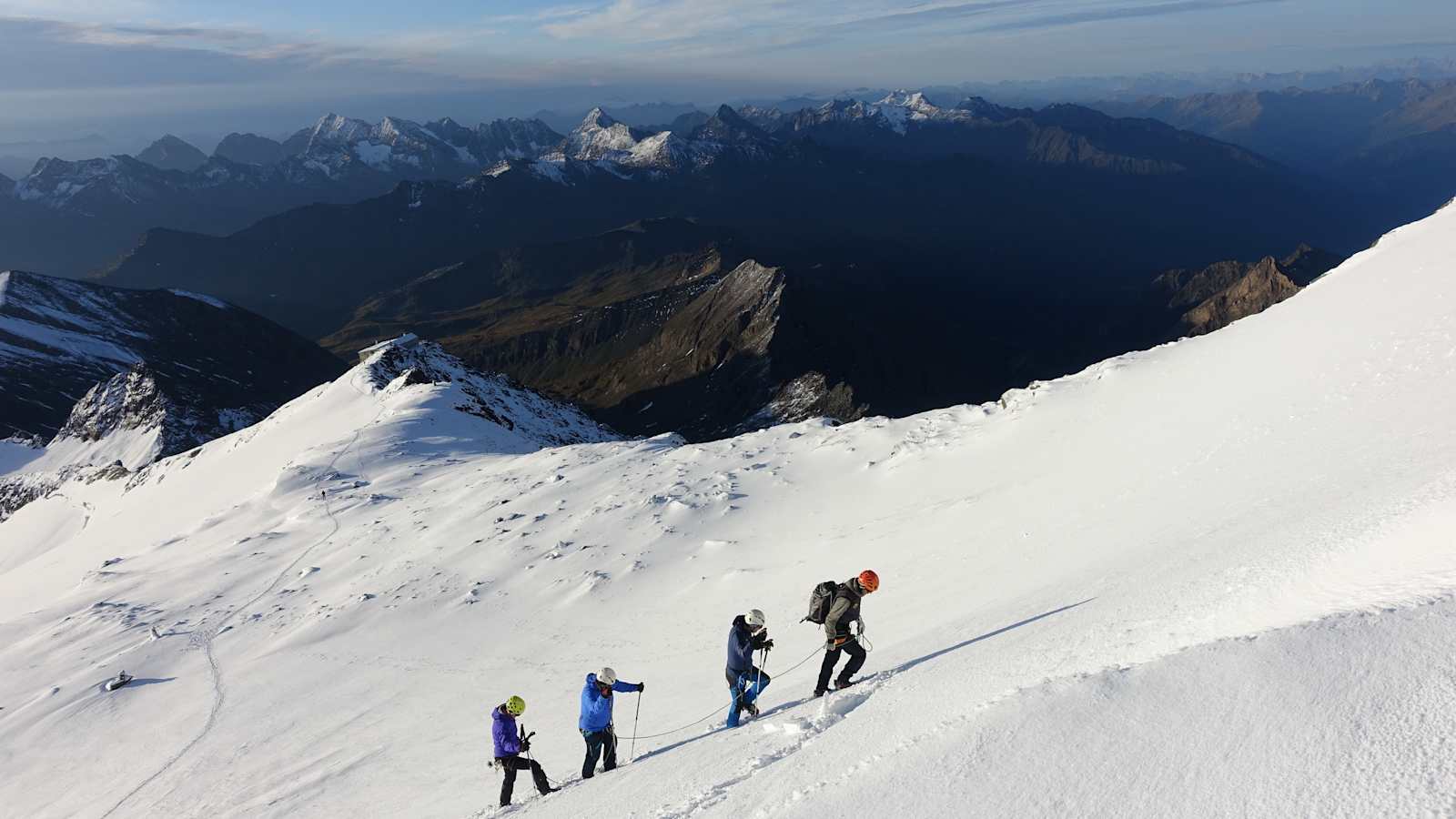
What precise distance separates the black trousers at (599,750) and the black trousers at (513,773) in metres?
0.68

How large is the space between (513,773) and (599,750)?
5.21 feet

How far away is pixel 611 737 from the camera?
1293 centimetres

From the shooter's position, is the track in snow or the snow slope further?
the track in snow

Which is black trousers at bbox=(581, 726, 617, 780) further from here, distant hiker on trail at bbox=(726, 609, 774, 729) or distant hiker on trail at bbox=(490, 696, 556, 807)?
distant hiker on trail at bbox=(726, 609, 774, 729)

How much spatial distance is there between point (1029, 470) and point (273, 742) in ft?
71.9

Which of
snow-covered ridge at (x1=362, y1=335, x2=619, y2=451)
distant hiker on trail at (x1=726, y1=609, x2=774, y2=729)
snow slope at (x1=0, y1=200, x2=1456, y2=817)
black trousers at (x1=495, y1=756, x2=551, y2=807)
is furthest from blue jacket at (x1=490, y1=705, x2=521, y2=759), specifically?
snow-covered ridge at (x1=362, y1=335, x2=619, y2=451)

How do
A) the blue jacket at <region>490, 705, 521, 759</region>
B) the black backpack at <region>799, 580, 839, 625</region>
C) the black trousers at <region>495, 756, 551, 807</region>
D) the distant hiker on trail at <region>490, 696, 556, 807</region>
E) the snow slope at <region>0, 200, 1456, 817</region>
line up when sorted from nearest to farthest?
the snow slope at <region>0, 200, 1456, 817</region>
the black backpack at <region>799, 580, 839, 625</region>
the black trousers at <region>495, 756, 551, 807</region>
the distant hiker on trail at <region>490, 696, 556, 807</region>
the blue jacket at <region>490, 705, 521, 759</region>

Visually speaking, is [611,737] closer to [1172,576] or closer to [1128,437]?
[1172,576]

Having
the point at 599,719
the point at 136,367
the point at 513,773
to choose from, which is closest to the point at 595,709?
the point at 599,719

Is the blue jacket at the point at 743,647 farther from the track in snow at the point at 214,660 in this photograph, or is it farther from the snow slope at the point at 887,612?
the track in snow at the point at 214,660

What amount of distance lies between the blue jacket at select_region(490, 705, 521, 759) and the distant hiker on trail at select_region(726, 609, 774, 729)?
12.5 feet

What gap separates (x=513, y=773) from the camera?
13086 mm

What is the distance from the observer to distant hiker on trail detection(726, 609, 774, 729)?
12477mm

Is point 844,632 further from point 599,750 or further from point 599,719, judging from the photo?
point 599,750
